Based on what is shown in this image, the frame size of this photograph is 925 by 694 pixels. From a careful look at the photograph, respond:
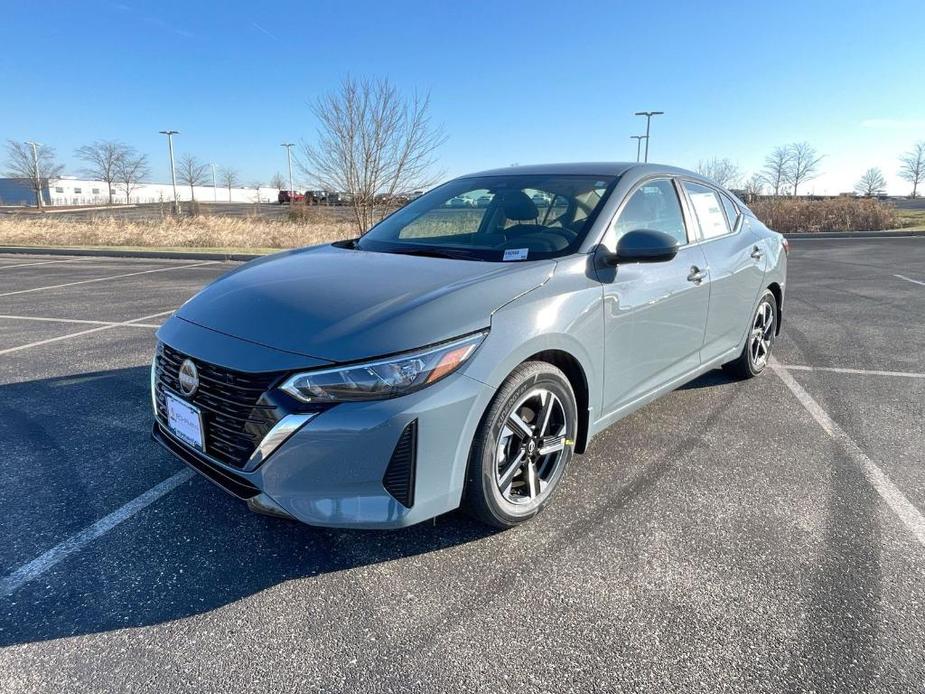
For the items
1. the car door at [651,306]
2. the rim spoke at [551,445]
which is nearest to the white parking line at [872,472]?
the car door at [651,306]

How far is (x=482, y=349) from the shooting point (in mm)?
2348

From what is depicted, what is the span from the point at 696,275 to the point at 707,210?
0.77 meters

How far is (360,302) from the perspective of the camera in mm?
2484

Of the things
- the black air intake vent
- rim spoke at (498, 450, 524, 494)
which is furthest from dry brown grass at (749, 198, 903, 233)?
the black air intake vent

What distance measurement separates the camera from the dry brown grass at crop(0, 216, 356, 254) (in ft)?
61.9

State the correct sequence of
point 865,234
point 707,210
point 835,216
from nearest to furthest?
point 707,210 → point 865,234 → point 835,216

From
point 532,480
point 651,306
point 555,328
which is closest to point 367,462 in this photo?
point 532,480

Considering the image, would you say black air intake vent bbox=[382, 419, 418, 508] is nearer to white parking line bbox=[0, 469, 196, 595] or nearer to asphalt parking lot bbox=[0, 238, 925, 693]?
asphalt parking lot bbox=[0, 238, 925, 693]

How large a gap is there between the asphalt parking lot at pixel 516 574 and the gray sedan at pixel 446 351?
1.06 feet

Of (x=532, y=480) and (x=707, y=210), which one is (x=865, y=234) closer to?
(x=707, y=210)

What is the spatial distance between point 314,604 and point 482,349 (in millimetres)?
1146

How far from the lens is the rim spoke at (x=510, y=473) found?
8.58 ft

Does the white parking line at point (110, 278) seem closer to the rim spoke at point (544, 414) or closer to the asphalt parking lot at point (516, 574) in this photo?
the asphalt parking lot at point (516, 574)

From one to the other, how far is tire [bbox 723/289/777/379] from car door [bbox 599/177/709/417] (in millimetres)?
1047
